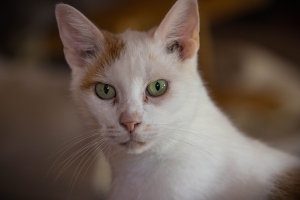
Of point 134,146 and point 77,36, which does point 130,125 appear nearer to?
point 134,146

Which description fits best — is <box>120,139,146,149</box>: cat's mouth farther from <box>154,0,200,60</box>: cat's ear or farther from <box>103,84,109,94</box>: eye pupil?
<box>154,0,200,60</box>: cat's ear

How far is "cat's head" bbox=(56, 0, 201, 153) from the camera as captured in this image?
3.20 ft

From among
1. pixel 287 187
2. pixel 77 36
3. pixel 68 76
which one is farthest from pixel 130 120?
pixel 68 76

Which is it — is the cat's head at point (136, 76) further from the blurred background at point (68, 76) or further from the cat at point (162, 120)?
the blurred background at point (68, 76)

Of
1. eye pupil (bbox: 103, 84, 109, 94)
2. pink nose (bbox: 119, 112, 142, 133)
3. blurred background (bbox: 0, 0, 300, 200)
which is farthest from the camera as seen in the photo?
blurred background (bbox: 0, 0, 300, 200)

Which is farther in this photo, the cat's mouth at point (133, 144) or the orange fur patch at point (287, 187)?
the orange fur patch at point (287, 187)

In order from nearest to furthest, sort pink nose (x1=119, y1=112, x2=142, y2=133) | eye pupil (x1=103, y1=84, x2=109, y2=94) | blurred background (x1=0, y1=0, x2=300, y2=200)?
pink nose (x1=119, y1=112, x2=142, y2=133)
eye pupil (x1=103, y1=84, x2=109, y2=94)
blurred background (x1=0, y1=0, x2=300, y2=200)

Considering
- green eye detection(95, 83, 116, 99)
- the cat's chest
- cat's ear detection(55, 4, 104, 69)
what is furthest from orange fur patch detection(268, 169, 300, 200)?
cat's ear detection(55, 4, 104, 69)

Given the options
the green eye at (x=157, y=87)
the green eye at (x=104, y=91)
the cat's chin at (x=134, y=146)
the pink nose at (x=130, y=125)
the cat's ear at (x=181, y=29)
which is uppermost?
the cat's ear at (x=181, y=29)

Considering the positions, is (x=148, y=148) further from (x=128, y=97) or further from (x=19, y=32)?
(x=19, y=32)

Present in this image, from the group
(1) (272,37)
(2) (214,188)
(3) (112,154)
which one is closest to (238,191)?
(2) (214,188)

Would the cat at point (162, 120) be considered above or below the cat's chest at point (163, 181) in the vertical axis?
above

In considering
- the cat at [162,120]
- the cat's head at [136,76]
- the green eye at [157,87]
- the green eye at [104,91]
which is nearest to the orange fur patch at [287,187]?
the cat at [162,120]

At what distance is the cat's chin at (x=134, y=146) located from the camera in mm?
978
